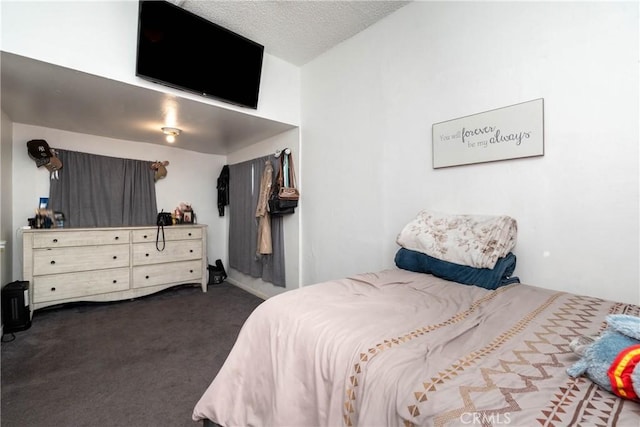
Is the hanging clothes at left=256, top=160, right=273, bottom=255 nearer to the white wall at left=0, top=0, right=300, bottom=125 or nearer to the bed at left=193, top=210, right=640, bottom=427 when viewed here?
the white wall at left=0, top=0, right=300, bottom=125

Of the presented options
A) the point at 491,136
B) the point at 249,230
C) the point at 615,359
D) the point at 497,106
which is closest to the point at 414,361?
the point at 615,359

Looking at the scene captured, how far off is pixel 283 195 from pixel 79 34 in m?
1.98

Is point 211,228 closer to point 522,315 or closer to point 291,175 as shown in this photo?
point 291,175

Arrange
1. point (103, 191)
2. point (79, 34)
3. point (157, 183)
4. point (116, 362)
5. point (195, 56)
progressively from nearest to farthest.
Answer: point (79, 34)
point (116, 362)
point (195, 56)
point (103, 191)
point (157, 183)

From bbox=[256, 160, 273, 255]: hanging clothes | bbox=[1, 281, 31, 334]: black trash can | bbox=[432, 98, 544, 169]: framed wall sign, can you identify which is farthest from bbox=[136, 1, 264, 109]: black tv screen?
bbox=[1, 281, 31, 334]: black trash can

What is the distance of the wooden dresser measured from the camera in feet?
9.43

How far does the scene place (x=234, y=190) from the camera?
4223 mm

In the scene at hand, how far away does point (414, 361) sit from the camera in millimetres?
745

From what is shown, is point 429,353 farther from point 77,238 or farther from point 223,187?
point 223,187

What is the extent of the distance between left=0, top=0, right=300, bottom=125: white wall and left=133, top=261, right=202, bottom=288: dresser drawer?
2.27 m

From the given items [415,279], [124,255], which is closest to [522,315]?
[415,279]

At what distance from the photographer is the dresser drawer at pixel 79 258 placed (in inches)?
113

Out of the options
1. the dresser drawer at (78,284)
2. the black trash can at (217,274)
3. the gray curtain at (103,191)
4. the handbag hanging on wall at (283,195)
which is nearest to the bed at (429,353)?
the handbag hanging on wall at (283,195)

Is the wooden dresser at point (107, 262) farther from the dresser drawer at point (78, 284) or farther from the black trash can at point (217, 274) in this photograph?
the black trash can at point (217, 274)
